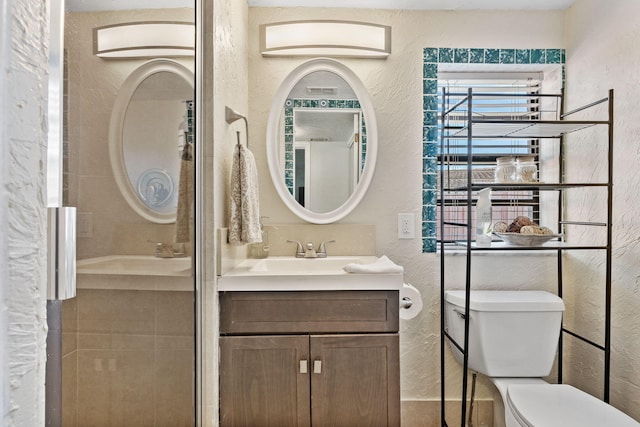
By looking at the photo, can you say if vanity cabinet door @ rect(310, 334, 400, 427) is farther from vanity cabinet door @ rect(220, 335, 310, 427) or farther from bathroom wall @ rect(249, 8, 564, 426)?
bathroom wall @ rect(249, 8, 564, 426)

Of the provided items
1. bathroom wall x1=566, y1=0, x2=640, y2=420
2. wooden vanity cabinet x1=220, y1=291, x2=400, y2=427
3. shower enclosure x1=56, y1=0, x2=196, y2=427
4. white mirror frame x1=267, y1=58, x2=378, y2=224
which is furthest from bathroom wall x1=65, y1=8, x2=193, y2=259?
bathroom wall x1=566, y1=0, x2=640, y2=420

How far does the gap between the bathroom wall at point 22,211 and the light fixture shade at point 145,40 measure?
0.36 metres

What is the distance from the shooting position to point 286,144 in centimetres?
208

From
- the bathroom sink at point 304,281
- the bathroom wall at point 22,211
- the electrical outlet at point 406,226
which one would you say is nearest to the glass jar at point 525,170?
the electrical outlet at point 406,226

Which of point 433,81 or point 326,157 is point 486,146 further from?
point 326,157

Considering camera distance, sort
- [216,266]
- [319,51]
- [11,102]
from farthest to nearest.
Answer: [319,51], [216,266], [11,102]

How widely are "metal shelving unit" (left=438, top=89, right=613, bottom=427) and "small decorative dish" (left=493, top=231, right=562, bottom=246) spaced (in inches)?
1.2

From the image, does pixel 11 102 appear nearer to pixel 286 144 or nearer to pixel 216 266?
pixel 216 266

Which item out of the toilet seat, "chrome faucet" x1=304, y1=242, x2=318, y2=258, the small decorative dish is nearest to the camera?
the toilet seat

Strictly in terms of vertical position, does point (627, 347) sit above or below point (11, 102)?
below

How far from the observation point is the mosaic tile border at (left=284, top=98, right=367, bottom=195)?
207cm

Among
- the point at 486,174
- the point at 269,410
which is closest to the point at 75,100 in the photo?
the point at 269,410

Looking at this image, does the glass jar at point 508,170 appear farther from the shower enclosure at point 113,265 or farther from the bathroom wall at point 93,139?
the bathroom wall at point 93,139

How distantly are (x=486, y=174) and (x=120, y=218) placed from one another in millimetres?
1862
